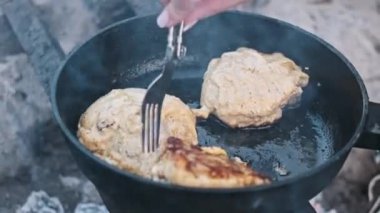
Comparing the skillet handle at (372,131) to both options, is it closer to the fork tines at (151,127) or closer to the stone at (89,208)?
the fork tines at (151,127)

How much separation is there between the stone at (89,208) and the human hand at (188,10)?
2.72ft

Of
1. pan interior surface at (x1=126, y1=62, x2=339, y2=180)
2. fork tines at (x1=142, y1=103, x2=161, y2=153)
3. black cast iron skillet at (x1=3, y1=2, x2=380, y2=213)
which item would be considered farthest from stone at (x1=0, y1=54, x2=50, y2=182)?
fork tines at (x1=142, y1=103, x2=161, y2=153)

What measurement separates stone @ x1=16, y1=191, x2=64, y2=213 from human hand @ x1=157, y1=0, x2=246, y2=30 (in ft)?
2.86

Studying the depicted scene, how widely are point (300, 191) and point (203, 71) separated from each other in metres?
0.72

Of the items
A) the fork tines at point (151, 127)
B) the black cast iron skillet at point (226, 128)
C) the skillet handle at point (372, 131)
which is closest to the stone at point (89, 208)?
the black cast iron skillet at point (226, 128)

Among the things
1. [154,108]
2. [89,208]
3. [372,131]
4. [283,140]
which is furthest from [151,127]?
[89,208]

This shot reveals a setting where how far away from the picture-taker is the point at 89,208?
7.64 ft

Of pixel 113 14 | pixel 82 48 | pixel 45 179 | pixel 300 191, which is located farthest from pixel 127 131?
pixel 113 14

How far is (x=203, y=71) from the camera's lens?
222 cm

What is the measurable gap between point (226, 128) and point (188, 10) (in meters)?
0.44

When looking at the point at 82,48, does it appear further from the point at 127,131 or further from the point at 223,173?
the point at 223,173

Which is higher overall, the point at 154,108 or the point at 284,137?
the point at 154,108

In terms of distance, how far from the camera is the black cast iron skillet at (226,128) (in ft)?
5.13

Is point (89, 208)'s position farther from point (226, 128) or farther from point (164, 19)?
point (164, 19)
